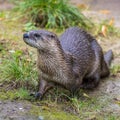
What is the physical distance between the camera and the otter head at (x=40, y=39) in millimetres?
4016

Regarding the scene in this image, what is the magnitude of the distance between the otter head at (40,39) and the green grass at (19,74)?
575 mm

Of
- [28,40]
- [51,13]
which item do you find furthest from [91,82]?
[51,13]

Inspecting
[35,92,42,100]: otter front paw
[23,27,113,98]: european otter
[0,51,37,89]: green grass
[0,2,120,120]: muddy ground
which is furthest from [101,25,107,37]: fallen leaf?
[35,92,42,100]: otter front paw

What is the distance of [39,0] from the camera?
6.16 m

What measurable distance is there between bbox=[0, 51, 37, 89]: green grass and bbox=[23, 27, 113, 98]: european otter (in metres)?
0.24

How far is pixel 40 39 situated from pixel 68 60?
375mm

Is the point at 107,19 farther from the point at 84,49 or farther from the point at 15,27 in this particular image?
the point at 84,49

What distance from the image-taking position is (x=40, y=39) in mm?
4059

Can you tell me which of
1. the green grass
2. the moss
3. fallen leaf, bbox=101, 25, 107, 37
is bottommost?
fallen leaf, bbox=101, 25, 107, 37

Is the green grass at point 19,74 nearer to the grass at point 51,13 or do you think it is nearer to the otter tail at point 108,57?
the otter tail at point 108,57

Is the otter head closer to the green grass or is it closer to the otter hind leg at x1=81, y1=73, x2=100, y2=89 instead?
the green grass

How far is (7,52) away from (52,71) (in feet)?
4.33

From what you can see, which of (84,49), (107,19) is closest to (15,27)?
(107,19)

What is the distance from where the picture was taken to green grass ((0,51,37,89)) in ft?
14.9
